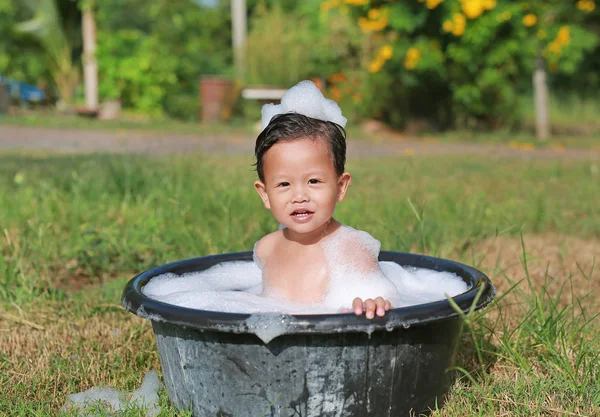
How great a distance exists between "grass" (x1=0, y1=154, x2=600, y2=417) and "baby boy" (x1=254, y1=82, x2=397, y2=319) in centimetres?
42

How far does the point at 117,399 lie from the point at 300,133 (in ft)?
3.27

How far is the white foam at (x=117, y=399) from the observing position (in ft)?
7.54

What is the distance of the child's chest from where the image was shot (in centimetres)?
233

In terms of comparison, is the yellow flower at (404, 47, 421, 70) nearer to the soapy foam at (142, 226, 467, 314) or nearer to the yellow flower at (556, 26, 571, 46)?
the yellow flower at (556, 26, 571, 46)

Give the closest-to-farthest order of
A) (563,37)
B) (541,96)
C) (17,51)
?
1. (563,37)
2. (541,96)
3. (17,51)

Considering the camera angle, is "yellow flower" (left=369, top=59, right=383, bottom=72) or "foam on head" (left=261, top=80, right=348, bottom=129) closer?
"foam on head" (left=261, top=80, right=348, bottom=129)

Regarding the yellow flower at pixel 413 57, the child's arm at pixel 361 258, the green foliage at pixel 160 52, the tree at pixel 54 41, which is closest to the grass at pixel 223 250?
the child's arm at pixel 361 258

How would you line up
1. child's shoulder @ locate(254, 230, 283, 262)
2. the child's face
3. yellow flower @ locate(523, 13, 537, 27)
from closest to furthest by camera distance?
the child's face < child's shoulder @ locate(254, 230, 283, 262) < yellow flower @ locate(523, 13, 537, 27)

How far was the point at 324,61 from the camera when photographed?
41.2ft

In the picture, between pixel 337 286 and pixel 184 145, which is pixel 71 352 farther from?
pixel 184 145

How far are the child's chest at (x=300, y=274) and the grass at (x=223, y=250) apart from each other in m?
0.49

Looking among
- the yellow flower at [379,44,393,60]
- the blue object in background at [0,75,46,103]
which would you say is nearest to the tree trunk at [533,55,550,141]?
the yellow flower at [379,44,393,60]

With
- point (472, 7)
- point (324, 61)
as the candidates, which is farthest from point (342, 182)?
point (324, 61)

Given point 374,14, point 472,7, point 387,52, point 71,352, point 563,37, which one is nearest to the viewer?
point 71,352
